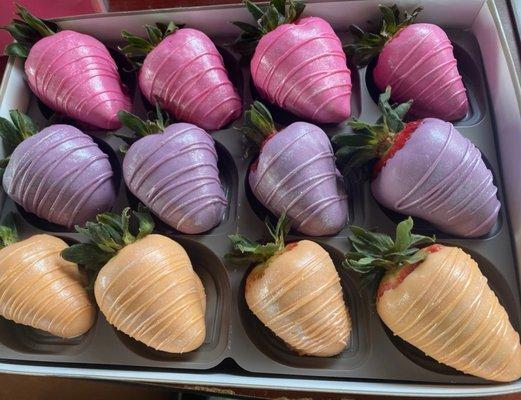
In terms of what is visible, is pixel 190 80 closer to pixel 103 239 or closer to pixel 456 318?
pixel 103 239

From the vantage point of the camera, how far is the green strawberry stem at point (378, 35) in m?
1.07

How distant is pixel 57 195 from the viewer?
1.01 m

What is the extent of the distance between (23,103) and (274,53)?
598 millimetres

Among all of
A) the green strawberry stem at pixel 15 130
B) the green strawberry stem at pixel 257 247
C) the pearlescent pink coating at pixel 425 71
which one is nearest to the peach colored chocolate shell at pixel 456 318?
the green strawberry stem at pixel 257 247

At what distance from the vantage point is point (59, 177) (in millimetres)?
1003

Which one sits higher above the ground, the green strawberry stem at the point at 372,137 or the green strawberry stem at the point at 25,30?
the green strawberry stem at the point at 25,30

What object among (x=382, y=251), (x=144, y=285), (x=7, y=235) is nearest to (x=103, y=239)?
(x=144, y=285)

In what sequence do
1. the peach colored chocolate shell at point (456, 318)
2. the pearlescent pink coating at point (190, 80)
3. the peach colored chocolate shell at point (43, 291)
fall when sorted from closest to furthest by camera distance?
the peach colored chocolate shell at point (456, 318)
the peach colored chocolate shell at point (43, 291)
the pearlescent pink coating at point (190, 80)

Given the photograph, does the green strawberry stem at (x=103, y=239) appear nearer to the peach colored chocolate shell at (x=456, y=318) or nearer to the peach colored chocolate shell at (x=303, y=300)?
the peach colored chocolate shell at (x=303, y=300)

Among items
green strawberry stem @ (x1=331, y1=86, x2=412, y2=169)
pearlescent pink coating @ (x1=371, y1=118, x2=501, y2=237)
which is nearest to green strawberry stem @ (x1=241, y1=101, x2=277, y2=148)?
green strawberry stem @ (x1=331, y1=86, x2=412, y2=169)

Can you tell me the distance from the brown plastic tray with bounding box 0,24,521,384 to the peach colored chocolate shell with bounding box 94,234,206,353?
0.06 metres

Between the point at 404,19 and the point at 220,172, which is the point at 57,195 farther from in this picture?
the point at 404,19

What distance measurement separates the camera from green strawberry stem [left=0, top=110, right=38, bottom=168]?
3.53ft

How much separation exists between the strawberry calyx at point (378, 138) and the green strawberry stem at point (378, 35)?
173mm
